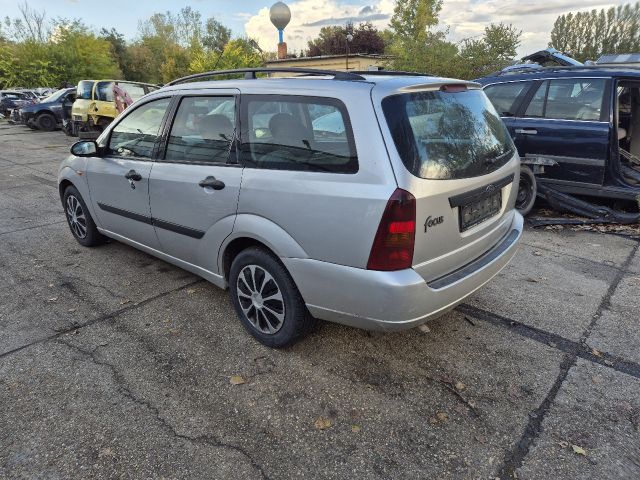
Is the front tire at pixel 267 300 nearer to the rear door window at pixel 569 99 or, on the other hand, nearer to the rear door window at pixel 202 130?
the rear door window at pixel 202 130

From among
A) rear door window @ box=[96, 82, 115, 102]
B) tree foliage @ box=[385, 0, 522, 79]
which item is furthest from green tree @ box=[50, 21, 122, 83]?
tree foliage @ box=[385, 0, 522, 79]

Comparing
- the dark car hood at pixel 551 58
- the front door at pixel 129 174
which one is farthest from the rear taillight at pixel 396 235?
the dark car hood at pixel 551 58

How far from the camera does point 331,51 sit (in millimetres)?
40094

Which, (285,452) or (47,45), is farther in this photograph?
(47,45)

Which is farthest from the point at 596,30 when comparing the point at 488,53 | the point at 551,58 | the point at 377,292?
the point at 377,292

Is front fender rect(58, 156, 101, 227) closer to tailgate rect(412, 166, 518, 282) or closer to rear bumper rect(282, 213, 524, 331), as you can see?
rear bumper rect(282, 213, 524, 331)

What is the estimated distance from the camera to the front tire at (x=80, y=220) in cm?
453

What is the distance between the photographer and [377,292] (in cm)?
227

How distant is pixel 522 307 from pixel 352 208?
2.01 m

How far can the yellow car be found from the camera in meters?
13.1

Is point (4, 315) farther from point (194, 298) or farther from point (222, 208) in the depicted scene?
point (222, 208)

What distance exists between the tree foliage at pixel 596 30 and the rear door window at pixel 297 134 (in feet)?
105

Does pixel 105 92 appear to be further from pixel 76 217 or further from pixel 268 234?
pixel 268 234

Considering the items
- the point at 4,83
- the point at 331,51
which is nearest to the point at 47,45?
the point at 4,83
